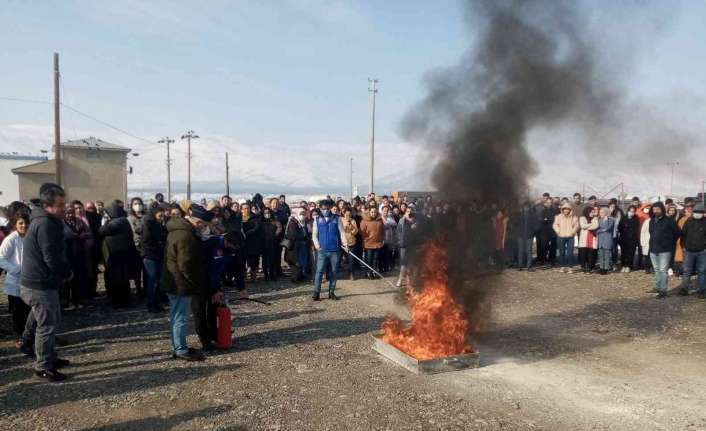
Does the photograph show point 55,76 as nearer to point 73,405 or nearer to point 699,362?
point 73,405

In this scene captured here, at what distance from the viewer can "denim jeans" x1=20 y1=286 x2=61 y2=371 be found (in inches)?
208

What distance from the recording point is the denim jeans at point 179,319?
6031 millimetres

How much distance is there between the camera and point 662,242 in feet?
32.9

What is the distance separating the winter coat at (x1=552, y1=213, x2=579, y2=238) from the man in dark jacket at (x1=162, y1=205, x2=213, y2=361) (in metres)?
10.9

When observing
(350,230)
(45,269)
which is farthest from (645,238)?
(45,269)

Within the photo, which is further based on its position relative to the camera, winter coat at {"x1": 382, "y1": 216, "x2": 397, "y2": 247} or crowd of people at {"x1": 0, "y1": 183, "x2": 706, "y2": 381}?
winter coat at {"x1": 382, "y1": 216, "x2": 397, "y2": 247}

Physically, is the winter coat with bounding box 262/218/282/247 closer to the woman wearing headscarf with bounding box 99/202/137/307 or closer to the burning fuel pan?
the woman wearing headscarf with bounding box 99/202/137/307

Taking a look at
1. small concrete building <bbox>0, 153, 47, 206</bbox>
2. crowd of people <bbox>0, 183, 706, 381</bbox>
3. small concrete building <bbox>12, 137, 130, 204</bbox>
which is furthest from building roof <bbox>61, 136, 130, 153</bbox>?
crowd of people <bbox>0, 183, 706, 381</bbox>

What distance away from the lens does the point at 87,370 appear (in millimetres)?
5836

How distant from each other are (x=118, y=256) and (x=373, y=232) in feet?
19.2

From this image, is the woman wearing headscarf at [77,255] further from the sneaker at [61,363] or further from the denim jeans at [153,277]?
the sneaker at [61,363]

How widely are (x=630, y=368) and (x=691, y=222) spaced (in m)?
5.78

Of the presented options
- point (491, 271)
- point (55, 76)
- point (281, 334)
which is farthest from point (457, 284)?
point (55, 76)

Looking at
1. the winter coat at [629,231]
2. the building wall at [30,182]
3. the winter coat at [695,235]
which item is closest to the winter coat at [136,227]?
the winter coat at [695,235]
